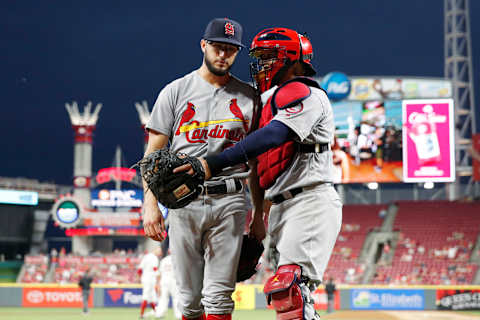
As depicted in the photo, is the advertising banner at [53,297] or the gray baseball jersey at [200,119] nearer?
the gray baseball jersey at [200,119]

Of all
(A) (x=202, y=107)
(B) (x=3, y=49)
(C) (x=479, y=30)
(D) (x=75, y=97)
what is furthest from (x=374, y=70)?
(A) (x=202, y=107)

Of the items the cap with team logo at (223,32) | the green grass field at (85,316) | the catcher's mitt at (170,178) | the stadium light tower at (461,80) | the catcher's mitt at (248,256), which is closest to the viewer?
the catcher's mitt at (170,178)

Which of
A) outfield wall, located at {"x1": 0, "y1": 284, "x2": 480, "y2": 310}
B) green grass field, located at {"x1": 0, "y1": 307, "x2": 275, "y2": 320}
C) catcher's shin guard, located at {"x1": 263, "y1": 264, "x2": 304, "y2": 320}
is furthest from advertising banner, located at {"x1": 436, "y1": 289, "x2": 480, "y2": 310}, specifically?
catcher's shin guard, located at {"x1": 263, "y1": 264, "x2": 304, "y2": 320}

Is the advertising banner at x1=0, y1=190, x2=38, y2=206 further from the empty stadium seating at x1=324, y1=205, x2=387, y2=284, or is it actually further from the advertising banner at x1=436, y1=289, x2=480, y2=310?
the advertising banner at x1=436, y1=289, x2=480, y2=310

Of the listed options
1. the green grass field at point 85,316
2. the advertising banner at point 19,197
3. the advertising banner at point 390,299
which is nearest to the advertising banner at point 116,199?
the advertising banner at point 19,197

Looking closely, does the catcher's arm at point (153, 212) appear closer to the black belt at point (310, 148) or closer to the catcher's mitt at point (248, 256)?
the catcher's mitt at point (248, 256)

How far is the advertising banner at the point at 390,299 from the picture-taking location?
23292 millimetres

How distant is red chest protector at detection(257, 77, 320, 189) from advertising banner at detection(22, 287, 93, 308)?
22152 millimetres

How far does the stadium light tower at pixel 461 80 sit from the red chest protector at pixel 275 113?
34.7m

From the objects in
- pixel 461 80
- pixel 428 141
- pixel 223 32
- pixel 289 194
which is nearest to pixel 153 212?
pixel 289 194

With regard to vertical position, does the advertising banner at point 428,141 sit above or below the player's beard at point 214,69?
above

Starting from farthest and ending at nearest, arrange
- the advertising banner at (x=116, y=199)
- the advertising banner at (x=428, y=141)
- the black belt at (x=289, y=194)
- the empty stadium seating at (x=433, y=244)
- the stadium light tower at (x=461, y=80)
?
1. the advertising banner at (x=116, y=199)
2. the stadium light tower at (x=461, y=80)
3. the empty stadium seating at (x=433, y=244)
4. the advertising banner at (x=428, y=141)
5. the black belt at (x=289, y=194)

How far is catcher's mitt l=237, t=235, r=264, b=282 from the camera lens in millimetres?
4781

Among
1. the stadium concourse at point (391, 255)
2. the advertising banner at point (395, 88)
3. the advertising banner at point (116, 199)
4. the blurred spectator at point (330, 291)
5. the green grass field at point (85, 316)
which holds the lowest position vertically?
the green grass field at point (85, 316)
